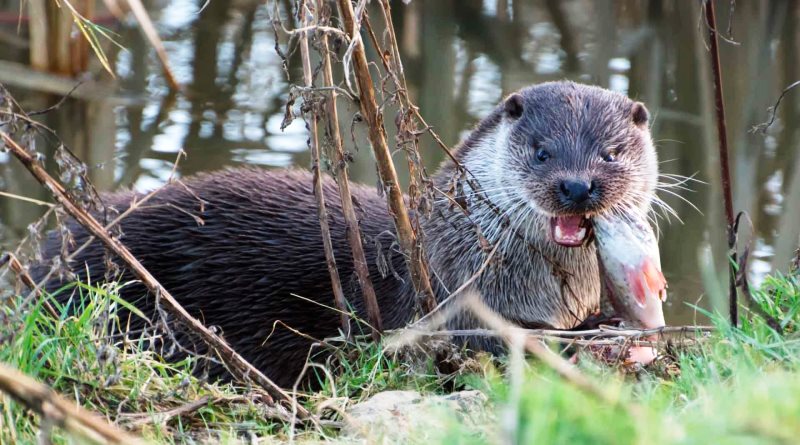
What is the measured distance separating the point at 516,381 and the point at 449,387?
6.27 ft

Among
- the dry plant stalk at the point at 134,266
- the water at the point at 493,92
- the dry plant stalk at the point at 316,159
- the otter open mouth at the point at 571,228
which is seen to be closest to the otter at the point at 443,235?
the otter open mouth at the point at 571,228

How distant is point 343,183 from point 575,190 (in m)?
0.70

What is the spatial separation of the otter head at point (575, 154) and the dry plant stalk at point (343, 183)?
570 millimetres

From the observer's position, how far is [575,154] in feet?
12.2

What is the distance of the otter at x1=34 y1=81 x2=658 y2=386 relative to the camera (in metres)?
3.73

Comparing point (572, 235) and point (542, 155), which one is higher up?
point (542, 155)

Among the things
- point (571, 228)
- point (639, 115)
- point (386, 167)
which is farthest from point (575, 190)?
point (639, 115)

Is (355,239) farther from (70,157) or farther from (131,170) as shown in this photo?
(131,170)

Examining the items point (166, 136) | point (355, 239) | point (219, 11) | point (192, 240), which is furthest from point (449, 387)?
point (219, 11)

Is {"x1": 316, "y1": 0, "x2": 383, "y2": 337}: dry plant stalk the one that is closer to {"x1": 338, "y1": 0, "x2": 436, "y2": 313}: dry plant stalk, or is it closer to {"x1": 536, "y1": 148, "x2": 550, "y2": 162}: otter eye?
{"x1": 338, "y1": 0, "x2": 436, "y2": 313}: dry plant stalk

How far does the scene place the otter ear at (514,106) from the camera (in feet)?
13.0

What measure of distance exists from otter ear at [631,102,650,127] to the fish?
56 centimetres

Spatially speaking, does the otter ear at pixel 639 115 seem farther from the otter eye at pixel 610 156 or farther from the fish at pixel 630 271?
the fish at pixel 630 271

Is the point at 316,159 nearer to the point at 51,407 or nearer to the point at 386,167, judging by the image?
the point at 386,167
